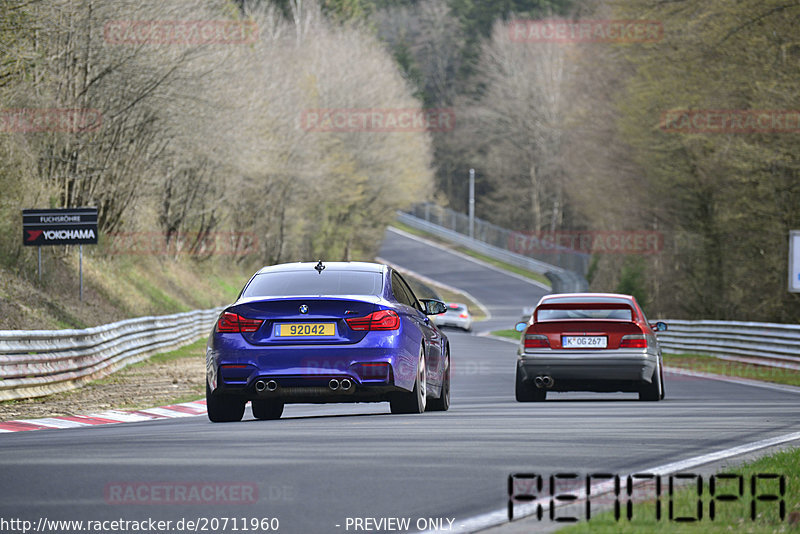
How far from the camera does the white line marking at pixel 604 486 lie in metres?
7.42

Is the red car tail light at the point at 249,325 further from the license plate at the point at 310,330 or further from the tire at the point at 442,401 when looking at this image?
the tire at the point at 442,401

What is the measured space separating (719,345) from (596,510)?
88.0ft

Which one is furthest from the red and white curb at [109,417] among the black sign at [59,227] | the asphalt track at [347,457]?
the black sign at [59,227]

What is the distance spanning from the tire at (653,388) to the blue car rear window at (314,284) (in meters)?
5.39

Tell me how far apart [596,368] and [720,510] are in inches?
385

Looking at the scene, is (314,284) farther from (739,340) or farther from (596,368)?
(739,340)

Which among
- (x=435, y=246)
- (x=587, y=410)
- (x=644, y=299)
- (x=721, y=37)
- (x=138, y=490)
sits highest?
(x=721, y=37)

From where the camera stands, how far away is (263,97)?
56.2m

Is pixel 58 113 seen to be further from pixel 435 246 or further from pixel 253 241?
pixel 435 246

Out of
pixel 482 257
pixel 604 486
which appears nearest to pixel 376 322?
pixel 604 486

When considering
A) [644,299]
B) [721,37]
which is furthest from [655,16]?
[644,299]

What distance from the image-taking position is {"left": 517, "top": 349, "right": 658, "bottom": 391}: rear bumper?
1753cm

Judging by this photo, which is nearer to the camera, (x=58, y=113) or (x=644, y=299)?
(x=58, y=113)

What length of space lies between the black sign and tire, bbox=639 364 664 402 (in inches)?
554
